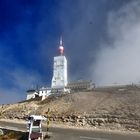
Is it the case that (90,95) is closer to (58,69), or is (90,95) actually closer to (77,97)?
(77,97)

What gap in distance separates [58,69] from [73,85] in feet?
50.2

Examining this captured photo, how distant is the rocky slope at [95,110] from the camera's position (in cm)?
6531

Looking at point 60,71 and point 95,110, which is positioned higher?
point 60,71

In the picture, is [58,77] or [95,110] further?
[58,77]

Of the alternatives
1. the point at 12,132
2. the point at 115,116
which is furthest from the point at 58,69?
the point at 12,132

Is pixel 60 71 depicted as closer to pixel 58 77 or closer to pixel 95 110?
pixel 58 77

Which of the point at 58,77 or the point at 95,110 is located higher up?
the point at 58,77

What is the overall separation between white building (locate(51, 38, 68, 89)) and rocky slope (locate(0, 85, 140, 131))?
5711 centimetres

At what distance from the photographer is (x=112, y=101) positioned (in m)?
78.4

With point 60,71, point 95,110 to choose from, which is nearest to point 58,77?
point 60,71

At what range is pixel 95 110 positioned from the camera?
7412cm

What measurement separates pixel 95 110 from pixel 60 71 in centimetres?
8805

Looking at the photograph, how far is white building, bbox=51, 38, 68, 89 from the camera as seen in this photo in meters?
157

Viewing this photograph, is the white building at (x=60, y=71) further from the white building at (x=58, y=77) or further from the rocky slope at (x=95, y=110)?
the rocky slope at (x=95, y=110)
